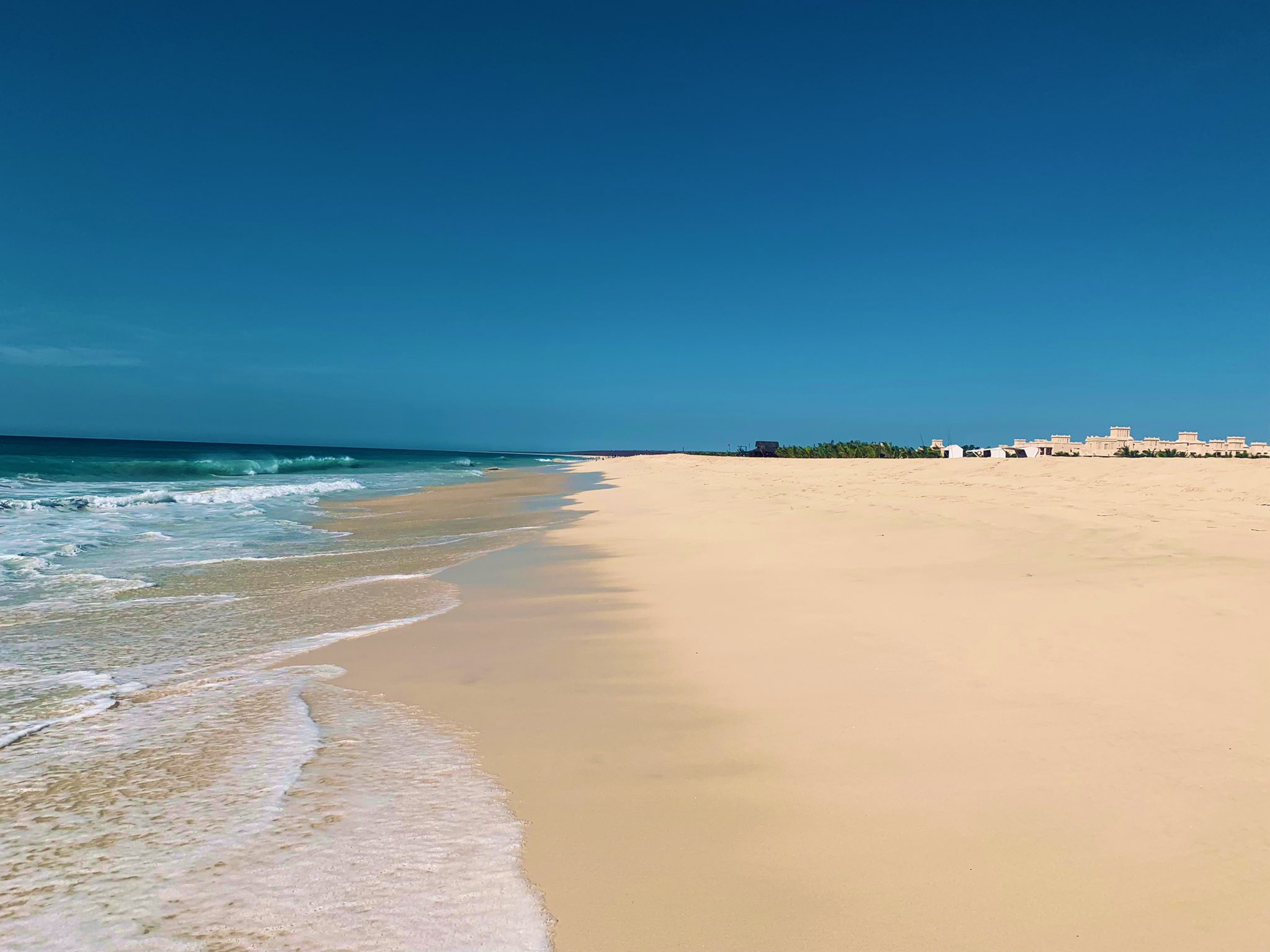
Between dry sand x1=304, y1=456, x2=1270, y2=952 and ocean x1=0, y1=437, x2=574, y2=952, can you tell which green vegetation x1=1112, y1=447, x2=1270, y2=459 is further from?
ocean x1=0, y1=437, x2=574, y2=952

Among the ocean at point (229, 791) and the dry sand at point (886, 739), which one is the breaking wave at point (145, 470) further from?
the dry sand at point (886, 739)

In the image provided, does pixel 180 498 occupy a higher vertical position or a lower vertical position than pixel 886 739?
lower

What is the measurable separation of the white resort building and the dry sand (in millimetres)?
32020

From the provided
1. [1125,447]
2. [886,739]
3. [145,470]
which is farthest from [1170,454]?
[145,470]

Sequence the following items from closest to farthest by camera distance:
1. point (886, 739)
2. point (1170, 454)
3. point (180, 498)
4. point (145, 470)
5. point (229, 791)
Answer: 1. point (229, 791)
2. point (886, 739)
3. point (180, 498)
4. point (1170, 454)
5. point (145, 470)

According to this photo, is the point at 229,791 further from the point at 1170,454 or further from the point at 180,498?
the point at 1170,454

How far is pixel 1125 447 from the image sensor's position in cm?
3741

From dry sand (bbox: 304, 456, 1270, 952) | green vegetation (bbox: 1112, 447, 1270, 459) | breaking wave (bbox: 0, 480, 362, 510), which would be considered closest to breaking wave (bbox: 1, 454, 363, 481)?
breaking wave (bbox: 0, 480, 362, 510)

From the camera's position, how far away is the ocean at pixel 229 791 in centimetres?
206

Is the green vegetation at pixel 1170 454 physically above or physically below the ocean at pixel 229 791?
above

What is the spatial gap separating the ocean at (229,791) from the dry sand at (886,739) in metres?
0.27

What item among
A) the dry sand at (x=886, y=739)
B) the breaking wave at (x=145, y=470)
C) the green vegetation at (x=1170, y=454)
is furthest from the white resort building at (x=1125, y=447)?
the breaking wave at (x=145, y=470)

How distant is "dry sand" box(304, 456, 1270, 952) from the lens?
2.08 m

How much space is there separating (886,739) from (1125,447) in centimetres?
4238
